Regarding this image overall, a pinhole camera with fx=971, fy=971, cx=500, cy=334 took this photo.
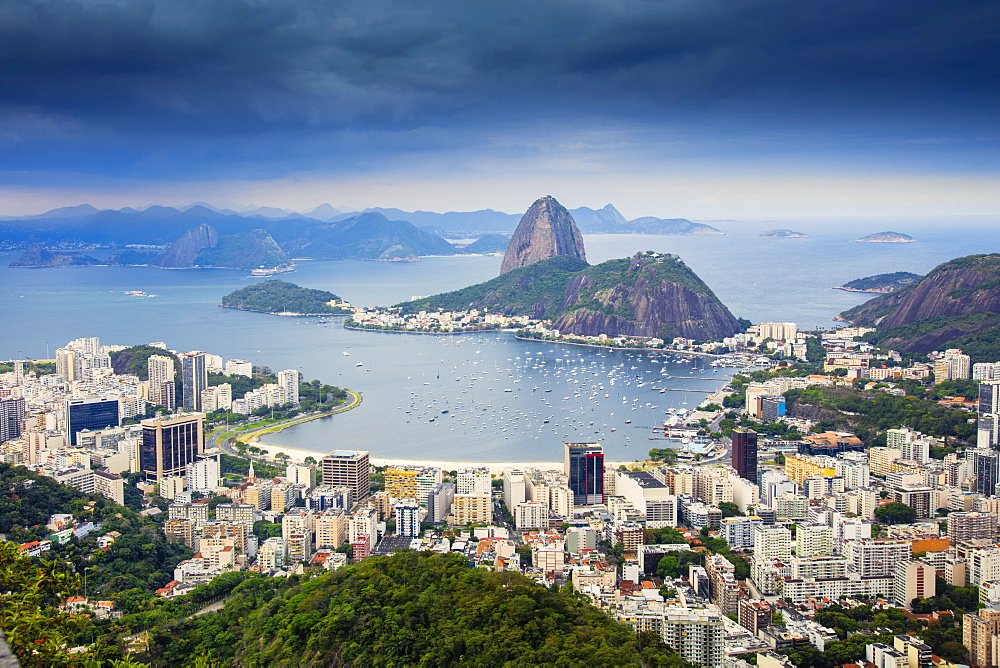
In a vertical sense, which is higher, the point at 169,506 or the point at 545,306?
the point at 545,306

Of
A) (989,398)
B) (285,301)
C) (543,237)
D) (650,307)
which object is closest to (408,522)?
(989,398)

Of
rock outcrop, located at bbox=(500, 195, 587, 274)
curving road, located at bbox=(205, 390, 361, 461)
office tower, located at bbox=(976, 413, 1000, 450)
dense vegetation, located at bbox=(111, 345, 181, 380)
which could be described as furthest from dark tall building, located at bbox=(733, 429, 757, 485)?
rock outcrop, located at bbox=(500, 195, 587, 274)

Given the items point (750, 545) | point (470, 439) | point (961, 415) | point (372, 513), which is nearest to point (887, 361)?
point (961, 415)

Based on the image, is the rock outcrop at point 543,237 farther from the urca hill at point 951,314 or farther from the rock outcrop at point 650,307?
the urca hill at point 951,314

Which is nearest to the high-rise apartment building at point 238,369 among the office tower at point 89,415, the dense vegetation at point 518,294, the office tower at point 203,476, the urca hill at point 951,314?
the office tower at point 89,415

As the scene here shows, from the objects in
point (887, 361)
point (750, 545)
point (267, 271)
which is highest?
point (267, 271)

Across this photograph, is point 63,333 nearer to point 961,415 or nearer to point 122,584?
point 122,584
